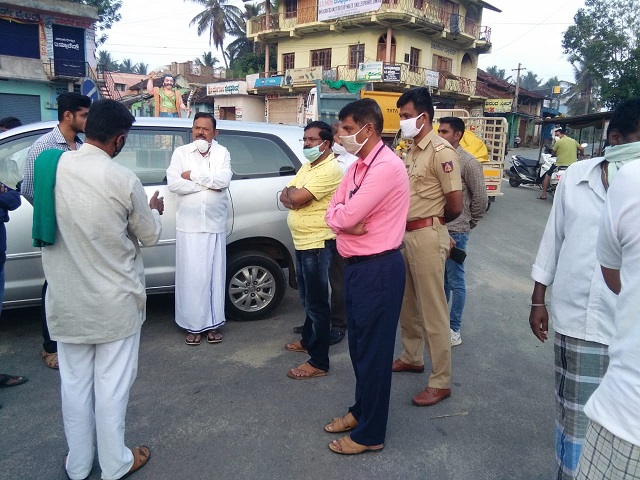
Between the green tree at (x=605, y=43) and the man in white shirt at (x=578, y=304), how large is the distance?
88.1 ft

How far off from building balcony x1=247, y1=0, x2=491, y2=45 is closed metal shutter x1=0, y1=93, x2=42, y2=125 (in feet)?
49.0

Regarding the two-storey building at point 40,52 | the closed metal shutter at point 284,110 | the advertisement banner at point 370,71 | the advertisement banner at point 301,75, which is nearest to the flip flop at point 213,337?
the two-storey building at point 40,52

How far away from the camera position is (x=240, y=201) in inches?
191

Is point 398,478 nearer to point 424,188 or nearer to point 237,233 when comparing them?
point 424,188

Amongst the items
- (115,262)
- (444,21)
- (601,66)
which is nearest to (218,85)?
(444,21)

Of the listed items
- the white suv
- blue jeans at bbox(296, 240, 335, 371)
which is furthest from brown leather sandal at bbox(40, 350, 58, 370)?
blue jeans at bbox(296, 240, 335, 371)

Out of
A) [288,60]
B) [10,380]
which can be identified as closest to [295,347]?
[10,380]

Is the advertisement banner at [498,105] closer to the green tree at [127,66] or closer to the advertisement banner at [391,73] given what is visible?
the advertisement banner at [391,73]

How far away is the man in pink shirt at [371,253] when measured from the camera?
278cm

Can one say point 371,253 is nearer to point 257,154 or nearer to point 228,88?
point 257,154

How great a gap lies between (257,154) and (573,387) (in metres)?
3.66

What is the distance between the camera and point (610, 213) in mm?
1558

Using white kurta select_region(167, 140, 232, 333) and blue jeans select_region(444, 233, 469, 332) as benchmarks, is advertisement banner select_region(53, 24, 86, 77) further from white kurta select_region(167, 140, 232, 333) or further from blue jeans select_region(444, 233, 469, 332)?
blue jeans select_region(444, 233, 469, 332)

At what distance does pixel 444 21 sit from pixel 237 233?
30.5m
